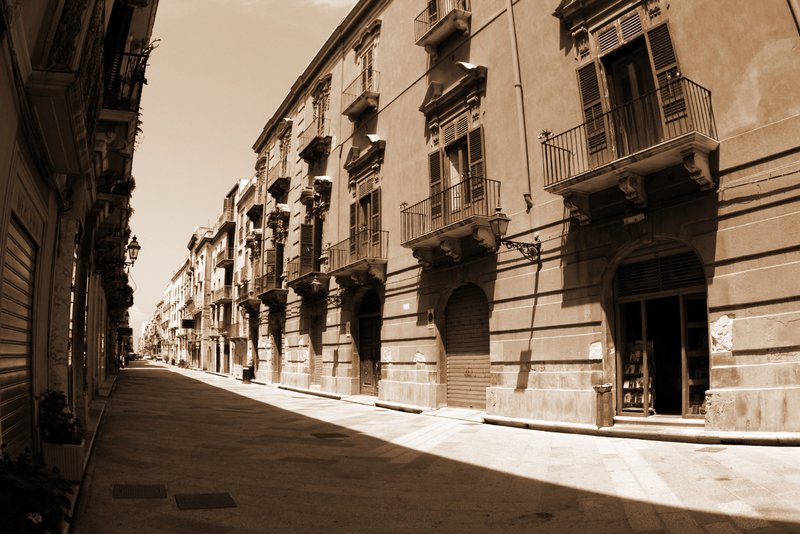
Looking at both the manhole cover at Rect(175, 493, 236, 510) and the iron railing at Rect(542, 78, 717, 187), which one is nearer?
the manhole cover at Rect(175, 493, 236, 510)

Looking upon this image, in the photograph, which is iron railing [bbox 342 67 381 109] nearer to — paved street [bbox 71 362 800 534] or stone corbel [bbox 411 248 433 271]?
stone corbel [bbox 411 248 433 271]

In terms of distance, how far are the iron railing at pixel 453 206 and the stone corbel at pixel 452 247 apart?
0.42m

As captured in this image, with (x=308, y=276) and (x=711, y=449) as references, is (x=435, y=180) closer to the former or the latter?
(x=308, y=276)

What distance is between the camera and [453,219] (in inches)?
546

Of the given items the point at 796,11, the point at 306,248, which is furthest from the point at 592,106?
the point at 306,248

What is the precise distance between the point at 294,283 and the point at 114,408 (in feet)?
30.2

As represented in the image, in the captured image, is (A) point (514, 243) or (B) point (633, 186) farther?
(A) point (514, 243)

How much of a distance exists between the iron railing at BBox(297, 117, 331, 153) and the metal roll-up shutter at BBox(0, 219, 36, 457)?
16.1 metres

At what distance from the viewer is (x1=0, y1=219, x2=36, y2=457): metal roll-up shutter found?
5.53 m

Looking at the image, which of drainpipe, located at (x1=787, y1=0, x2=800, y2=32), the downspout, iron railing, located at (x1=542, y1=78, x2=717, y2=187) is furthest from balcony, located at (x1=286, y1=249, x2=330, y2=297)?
drainpipe, located at (x1=787, y1=0, x2=800, y2=32)

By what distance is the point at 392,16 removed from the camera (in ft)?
59.6

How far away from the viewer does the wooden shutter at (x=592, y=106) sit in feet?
34.9

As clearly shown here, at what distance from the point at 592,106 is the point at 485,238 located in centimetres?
346

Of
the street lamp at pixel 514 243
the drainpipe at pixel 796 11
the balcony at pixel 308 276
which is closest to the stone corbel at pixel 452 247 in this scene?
the street lamp at pixel 514 243
